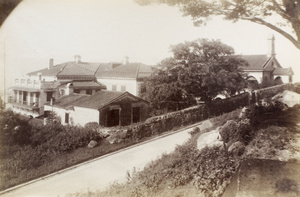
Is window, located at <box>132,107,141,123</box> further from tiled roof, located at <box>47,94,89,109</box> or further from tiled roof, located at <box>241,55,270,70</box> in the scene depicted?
tiled roof, located at <box>241,55,270,70</box>

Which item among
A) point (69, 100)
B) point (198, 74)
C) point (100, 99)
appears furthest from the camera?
point (69, 100)

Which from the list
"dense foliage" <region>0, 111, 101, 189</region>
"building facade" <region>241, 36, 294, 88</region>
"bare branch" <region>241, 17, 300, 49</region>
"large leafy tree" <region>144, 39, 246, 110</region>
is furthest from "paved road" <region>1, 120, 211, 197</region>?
"bare branch" <region>241, 17, 300, 49</region>

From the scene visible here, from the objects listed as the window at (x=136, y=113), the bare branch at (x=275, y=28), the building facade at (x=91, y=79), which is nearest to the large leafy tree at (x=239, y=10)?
the bare branch at (x=275, y=28)

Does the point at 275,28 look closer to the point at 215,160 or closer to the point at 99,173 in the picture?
the point at 215,160

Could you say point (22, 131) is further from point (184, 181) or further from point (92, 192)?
point (184, 181)

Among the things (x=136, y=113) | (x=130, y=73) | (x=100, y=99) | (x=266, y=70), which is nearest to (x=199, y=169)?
(x=266, y=70)

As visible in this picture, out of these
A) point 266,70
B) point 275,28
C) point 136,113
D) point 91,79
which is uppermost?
point 275,28

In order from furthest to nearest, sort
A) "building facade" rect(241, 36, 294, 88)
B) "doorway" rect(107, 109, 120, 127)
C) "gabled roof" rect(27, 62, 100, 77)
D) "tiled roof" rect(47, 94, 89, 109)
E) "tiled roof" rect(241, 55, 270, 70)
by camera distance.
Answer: "tiled roof" rect(47, 94, 89, 109) < "doorway" rect(107, 109, 120, 127) < "gabled roof" rect(27, 62, 100, 77) < "tiled roof" rect(241, 55, 270, 70) < "building facade" rect(241, 36, 294, 88)
